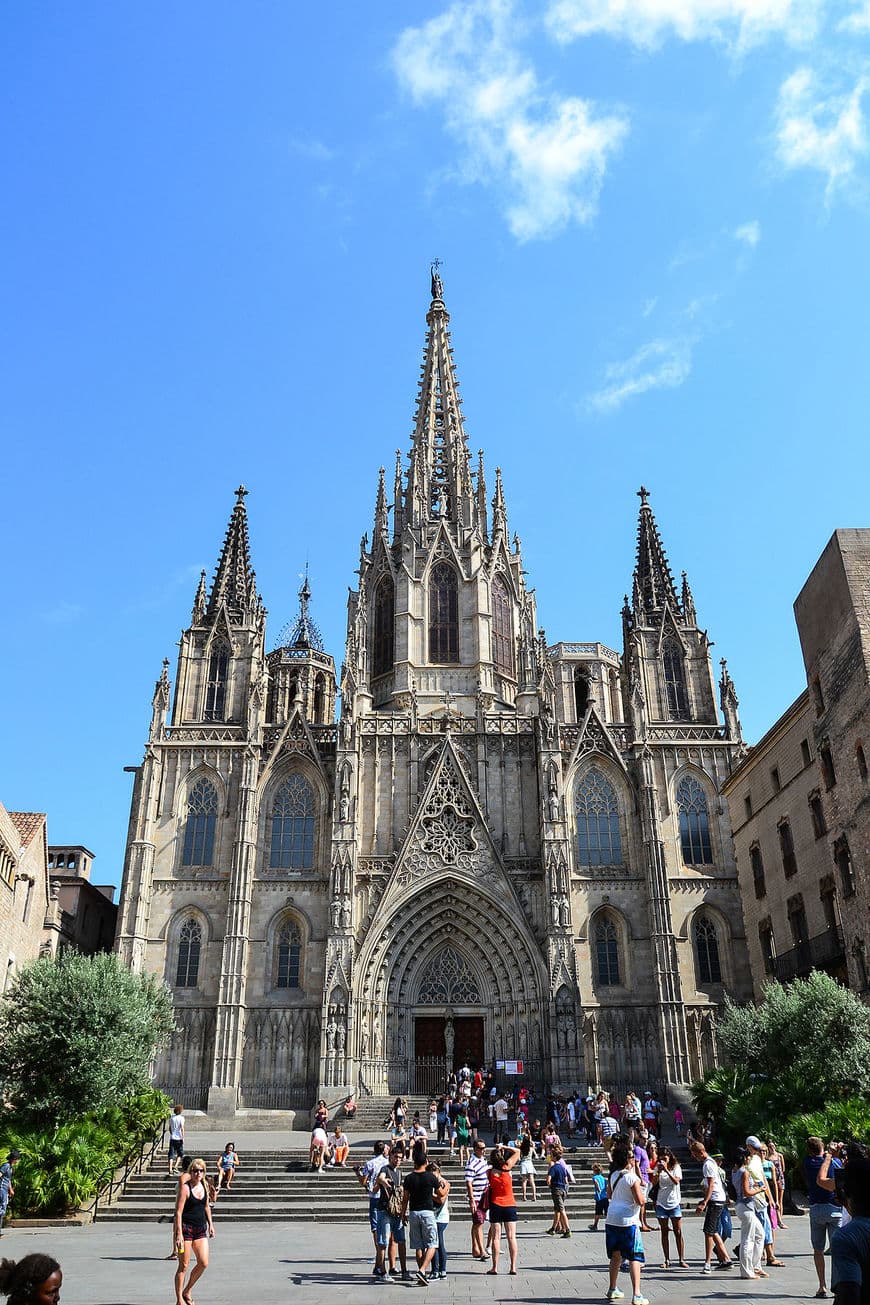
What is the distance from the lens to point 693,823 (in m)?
41.3

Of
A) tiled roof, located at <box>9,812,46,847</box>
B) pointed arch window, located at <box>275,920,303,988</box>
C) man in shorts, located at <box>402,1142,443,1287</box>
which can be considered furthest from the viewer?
pointed arch window, located at <box>275,920,303,988</box>

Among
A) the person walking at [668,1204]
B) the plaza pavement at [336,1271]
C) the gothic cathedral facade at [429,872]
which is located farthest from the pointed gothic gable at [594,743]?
the person walking at [668,1204]

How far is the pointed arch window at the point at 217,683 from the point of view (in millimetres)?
44375

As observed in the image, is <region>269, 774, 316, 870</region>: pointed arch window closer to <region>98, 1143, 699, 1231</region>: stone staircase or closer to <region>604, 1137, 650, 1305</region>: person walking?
<region>98, 1143, 699, 1231</region>: stone staircase

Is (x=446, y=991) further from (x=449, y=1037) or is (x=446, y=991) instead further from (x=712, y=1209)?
(x=712, y=1209)

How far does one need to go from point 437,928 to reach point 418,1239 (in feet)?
87.8

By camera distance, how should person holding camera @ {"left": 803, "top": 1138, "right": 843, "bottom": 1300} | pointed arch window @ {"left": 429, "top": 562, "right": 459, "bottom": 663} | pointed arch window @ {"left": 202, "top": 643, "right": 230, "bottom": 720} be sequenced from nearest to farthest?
person holding camera @ {"left": 803, "top": 1138, "right": 843, "bottom": 1300}
pointed arch window @ {"left": 202, "top": 643, "right": 230, "bottom": 720}
pointed arch window @ {"left": 429, "top": 562, "right": 459, "bottom": 663}

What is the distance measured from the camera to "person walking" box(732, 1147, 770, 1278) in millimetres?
12797

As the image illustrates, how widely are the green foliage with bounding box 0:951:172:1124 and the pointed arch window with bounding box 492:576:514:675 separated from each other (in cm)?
2554

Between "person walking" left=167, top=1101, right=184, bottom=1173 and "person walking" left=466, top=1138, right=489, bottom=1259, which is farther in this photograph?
"person walking" left=167, top=1101, right=184, bottom=1173

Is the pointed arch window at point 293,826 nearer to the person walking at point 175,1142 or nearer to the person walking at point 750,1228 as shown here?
the person walking at point 175,1142

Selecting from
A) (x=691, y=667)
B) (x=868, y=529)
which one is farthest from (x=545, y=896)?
(x=868, y=529)

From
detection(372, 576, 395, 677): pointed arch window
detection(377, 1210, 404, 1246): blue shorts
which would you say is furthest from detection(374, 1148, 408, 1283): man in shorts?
detection(372, 576, 395, 677): pointed arch window

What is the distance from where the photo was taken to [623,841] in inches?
1619
